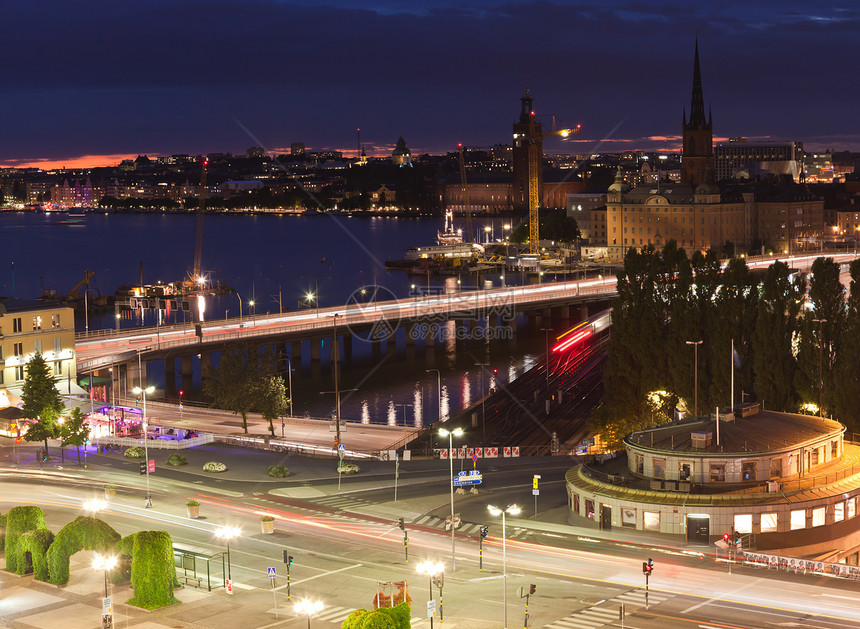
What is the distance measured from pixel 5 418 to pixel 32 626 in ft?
82.4

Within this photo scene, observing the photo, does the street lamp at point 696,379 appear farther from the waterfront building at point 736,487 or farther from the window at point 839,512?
the window at point 839,512

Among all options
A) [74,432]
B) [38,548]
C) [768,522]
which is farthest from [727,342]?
[38,548]

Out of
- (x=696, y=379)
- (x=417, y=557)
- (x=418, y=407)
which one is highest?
(x=696, y=379)

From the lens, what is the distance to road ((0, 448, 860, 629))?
90.1 feet

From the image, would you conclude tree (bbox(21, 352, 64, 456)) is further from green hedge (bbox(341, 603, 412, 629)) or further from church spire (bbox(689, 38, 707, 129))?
church spire (bbox(689, 38, 707, 129))

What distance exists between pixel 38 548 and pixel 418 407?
42998 millimetres

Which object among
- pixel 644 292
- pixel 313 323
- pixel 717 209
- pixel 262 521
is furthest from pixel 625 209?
pixel 262 521

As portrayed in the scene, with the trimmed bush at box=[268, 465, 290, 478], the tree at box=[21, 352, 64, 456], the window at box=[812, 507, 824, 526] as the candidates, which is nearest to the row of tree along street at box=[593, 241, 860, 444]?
the window at box=[812, 507, 824, 526]

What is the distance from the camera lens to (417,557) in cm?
3216

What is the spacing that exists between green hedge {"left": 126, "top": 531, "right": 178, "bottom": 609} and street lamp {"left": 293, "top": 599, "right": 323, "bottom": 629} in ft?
11.6

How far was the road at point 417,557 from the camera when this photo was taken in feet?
90.1

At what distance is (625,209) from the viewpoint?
161 m

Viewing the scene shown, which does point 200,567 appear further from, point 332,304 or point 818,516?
point 332,304

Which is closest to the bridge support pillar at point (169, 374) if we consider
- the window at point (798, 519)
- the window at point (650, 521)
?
the window at point (650, 521)
